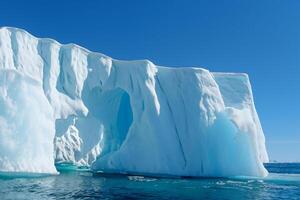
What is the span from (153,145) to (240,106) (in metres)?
12.1

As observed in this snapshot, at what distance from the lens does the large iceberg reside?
29344 millimetres

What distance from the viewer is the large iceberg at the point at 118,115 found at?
96.3ft

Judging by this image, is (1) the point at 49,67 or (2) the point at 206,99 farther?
(1) the point at 49,67

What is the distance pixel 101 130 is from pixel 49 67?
1003cm

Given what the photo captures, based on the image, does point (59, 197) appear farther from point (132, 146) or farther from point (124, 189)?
point (132, 146)

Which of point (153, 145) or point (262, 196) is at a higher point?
point (153, 145)

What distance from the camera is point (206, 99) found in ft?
123

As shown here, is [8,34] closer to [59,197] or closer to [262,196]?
[59,197]

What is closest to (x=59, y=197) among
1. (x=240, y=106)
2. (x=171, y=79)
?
(x=171, y=79)

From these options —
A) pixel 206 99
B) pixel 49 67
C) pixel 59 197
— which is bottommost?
pixel 59 197

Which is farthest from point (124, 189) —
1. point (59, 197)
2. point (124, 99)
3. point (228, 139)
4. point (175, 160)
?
point (124, 99)

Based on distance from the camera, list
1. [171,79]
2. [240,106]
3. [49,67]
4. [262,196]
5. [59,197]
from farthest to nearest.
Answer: [49,67] < [240,106] < [171,79] < [262,196] < [59,197]

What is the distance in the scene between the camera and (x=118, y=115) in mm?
49062

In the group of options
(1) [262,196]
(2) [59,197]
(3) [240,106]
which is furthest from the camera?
(3) [240,106]
